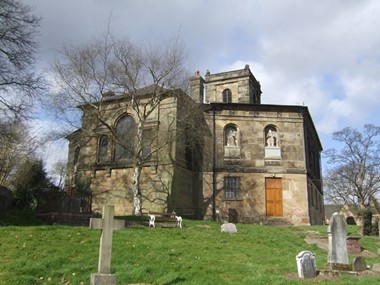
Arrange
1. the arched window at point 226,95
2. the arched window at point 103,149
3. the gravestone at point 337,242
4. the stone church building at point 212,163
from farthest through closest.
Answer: the arched window at point 226,95 → the arched window at point 103,149 → the stone church building at point 212,163 → the gravestone at point 337,242

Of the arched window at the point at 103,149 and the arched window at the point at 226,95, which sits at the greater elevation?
the arched window at the point at 226,95

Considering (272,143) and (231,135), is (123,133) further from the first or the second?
(272,143)

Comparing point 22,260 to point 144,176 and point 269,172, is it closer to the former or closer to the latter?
point 144,176

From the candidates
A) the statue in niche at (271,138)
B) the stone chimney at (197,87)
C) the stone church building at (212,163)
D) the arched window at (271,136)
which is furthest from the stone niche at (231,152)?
the stone chimney at (197,87)

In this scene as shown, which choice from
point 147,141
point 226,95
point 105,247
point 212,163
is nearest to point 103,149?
point 147,141

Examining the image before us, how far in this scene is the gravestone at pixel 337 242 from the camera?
10.8 m

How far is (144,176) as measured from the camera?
2727 centimetres

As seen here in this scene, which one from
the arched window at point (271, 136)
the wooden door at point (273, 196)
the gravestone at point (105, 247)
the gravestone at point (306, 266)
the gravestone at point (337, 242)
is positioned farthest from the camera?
the arched window at point (271, 136)

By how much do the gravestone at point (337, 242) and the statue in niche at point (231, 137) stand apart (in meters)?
18.6

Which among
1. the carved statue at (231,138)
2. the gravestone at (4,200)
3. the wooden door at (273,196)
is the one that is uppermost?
the carved statue at (231,138)

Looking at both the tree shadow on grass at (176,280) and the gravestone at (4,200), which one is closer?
the tree shadow on grass at (176,280)

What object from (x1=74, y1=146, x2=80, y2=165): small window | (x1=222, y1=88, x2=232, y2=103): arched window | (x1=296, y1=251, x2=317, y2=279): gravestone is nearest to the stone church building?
(x1=74, y1=146, x2=80, y2=165): small window

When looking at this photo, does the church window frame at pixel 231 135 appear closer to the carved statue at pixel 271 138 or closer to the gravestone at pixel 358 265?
the carved statue at pixel 271 138

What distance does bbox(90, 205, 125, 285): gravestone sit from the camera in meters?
7.88
